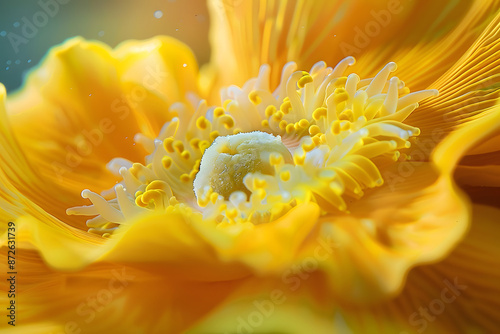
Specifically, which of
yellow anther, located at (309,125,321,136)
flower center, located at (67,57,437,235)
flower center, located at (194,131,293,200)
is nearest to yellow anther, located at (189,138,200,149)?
flower center, located at (67,57,437,235)

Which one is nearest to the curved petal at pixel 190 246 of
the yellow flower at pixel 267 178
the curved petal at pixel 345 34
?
the yellow flower at pixel 267 178

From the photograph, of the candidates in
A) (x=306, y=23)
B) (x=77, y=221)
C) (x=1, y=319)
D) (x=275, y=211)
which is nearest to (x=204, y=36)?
(x=306, y=23)

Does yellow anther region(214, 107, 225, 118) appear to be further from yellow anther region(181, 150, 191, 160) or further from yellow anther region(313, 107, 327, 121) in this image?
yellow anther region(313, 107, 327, 121)

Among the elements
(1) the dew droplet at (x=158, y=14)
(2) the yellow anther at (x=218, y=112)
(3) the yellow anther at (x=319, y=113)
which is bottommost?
(3) the yellow anther at (x=319, y=113)

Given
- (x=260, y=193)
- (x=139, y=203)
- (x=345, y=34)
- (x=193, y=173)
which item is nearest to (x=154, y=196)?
(x=139, y=203)

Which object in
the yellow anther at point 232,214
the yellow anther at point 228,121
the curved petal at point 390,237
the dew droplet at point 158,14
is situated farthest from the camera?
the dew droplet at point 158,14

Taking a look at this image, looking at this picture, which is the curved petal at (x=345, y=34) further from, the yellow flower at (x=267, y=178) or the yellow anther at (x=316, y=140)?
the yellow anther at (x=316, y=140)

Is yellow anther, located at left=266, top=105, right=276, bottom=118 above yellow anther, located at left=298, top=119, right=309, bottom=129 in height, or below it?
above

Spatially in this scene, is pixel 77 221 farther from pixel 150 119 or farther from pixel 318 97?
pixel 318 97
